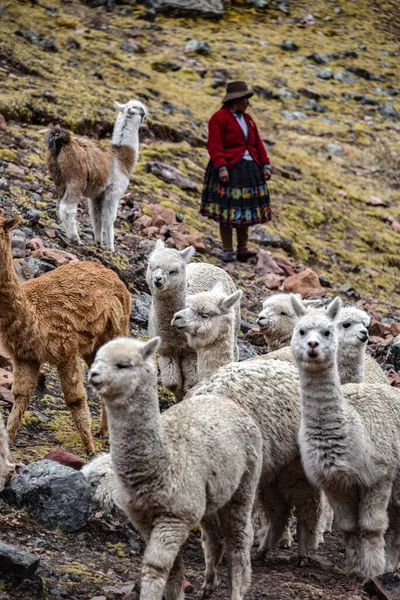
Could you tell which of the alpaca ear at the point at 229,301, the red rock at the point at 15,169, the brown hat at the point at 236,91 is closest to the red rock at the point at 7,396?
the alpaca ear at the point at 229,301

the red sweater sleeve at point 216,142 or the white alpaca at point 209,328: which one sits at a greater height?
the white alpaca at point 209,328

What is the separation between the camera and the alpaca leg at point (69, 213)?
1235 centimetres

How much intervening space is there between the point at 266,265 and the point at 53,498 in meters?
9.18

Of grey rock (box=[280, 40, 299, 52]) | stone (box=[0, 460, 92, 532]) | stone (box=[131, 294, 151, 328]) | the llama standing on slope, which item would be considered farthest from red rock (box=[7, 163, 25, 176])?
grey rock (box=[280, 40, 299, 52])

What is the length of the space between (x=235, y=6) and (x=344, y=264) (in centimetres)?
1949

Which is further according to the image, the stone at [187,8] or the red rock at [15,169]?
the stone at [187,8]

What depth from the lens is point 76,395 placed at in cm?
761

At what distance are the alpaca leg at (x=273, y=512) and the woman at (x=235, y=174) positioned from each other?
26.8 ft

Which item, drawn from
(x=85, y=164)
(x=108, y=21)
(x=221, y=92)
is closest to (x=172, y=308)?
(x=85, y=164)

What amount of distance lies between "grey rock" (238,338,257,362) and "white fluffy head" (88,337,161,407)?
5.23 meters

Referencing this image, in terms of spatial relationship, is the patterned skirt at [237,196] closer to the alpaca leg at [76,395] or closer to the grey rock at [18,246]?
the grey rock at [18,246]

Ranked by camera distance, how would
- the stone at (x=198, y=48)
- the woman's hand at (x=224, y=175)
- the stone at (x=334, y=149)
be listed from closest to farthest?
the woman's hand at (x=224, y=175) < the stone at (x=334, y=149) < the stone at (x=198, y=48)

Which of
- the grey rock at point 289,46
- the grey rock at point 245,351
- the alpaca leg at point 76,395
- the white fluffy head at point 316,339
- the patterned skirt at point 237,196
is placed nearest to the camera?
the white fluffy head at point 316,339

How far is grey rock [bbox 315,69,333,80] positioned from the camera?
29.5 meters
